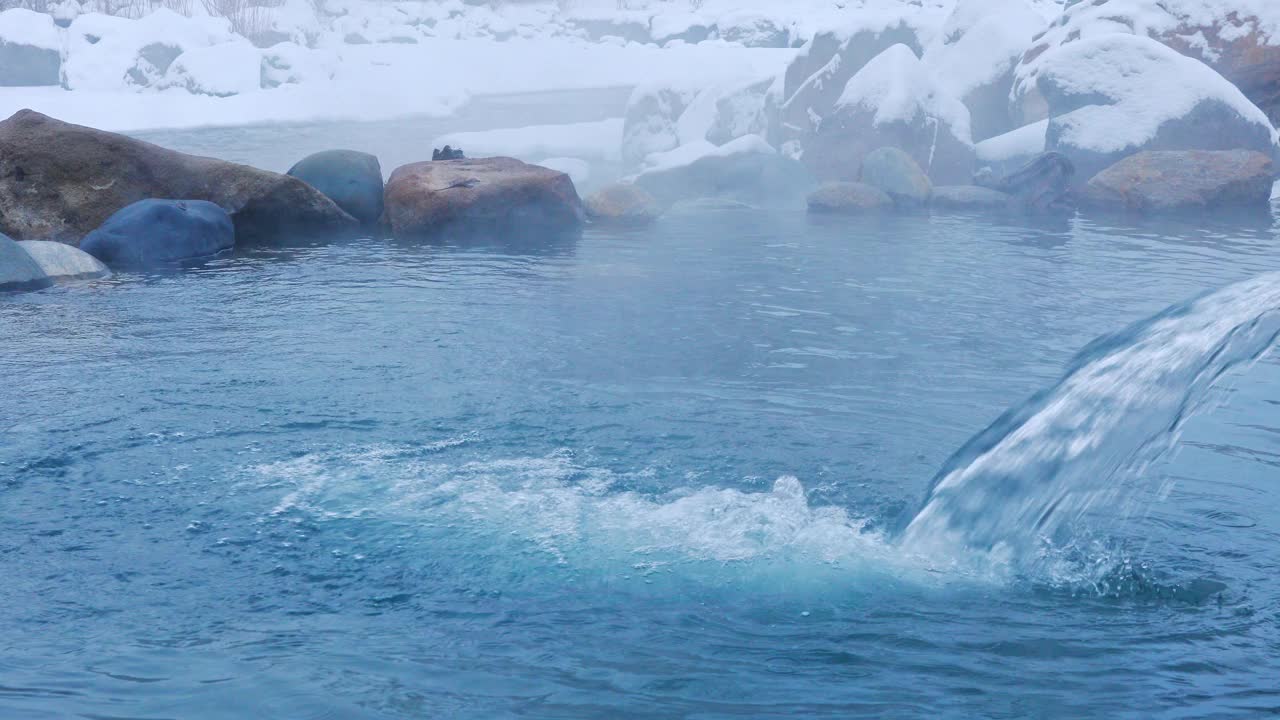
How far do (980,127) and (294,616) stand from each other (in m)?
19.0

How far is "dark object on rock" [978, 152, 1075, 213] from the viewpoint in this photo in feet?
52.2

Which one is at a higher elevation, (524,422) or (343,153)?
(343,153)

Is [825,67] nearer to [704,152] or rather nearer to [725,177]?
[704,152]

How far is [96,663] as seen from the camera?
3365 mm

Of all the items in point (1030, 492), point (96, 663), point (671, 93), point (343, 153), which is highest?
point (671, 93)

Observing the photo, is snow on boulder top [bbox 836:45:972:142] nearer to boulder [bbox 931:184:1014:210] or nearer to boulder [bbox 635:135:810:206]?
boulder [bbox 635:135:810:206]

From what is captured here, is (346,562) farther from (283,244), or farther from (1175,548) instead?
(283,244)

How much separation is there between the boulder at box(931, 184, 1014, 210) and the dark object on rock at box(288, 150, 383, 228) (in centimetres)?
766

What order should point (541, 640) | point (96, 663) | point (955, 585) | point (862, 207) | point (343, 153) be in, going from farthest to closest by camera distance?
point (862, 207) → point (343, 153) → point (955, 585) → point (541, 640) → point (96, 663)

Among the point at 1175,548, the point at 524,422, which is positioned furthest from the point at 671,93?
the point at 1175,548

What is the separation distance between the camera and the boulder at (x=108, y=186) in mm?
12172

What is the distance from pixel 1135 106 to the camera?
17125 millimetres

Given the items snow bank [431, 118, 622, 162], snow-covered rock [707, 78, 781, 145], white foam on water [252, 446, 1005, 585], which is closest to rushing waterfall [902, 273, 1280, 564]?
white foam on water [252, 446, 1005, 585]

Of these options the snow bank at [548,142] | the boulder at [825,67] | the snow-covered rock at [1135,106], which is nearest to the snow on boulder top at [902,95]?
the snow-covered rock at [1135,106]
